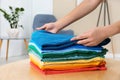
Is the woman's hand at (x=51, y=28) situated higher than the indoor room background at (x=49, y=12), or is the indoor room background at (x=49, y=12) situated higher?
the indoor room background at (x=49, y=12)

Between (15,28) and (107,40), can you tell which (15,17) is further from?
(107,40)

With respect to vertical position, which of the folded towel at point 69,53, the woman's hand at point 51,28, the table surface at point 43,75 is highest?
the woman's hand at point 51,28

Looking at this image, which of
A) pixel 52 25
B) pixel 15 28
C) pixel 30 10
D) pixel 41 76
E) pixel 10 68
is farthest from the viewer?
pixel 30 10

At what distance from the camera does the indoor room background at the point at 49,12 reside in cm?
399

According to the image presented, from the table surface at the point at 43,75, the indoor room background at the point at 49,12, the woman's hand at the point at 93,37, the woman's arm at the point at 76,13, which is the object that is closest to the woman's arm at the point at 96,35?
the woman's hand at the point at 93,37

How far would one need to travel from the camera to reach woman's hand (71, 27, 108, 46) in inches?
32.3

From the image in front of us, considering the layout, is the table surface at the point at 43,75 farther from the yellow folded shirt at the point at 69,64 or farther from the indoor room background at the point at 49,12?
the indoor room background at the point at 49,12

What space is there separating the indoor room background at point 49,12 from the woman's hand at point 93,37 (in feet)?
10.5

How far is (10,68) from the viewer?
93cm

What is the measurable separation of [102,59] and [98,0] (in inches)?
14.9

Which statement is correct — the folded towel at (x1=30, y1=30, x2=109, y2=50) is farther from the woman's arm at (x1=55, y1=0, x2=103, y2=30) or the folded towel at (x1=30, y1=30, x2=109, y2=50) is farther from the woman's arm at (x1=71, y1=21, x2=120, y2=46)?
the woman's arm at (x1=55, y1=0, x2=103, y2=30)

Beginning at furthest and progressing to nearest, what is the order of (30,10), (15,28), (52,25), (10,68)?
1. (30,10)
2. (15,28)
3. (52,25)
4. (10,68)

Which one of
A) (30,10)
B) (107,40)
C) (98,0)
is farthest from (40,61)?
(30,10)

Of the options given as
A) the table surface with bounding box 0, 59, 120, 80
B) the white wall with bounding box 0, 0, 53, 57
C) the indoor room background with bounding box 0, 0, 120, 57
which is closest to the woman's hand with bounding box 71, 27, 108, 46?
the table surface with bounding box 0, 59, 120, 80
